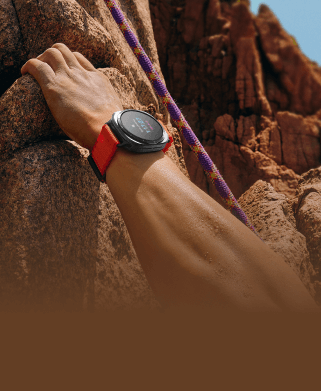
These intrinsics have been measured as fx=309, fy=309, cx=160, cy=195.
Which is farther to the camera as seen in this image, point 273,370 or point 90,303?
point 90,303

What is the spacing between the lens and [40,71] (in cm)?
128

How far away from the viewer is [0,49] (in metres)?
1.48

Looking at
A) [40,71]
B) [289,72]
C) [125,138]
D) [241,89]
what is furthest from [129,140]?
[289,72]

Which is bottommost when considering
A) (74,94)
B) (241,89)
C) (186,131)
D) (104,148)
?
(241,89)

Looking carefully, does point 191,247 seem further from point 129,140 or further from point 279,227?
point 279,227

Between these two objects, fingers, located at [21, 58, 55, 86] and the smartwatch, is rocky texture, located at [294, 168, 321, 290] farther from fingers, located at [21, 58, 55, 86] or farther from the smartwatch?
fingers, located at [21, 58, 55, 86]

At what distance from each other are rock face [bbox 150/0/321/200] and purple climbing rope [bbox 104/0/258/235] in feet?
6.00

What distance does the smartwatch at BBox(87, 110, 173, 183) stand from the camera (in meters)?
1.08

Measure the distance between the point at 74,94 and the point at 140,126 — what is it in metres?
0.32

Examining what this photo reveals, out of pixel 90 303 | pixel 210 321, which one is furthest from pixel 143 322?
pixel 90 303

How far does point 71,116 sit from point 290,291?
973 mm

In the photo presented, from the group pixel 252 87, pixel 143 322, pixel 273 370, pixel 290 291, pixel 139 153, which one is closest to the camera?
pixel 273 370

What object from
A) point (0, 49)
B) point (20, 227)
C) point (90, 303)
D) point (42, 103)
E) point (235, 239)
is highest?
point (0, 49)

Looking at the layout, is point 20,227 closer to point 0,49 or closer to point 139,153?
point 139,153
